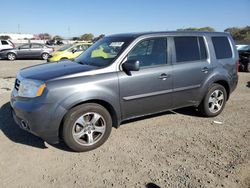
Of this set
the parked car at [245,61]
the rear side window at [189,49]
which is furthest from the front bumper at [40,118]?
the parked car at [245,61]

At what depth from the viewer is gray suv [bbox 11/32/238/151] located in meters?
3.89

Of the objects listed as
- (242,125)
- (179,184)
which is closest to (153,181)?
(179,184)

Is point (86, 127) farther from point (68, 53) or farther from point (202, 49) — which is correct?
point (68, 53)

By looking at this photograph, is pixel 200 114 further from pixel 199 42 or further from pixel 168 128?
pixel 199 42

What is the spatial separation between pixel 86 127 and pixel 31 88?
1.00 m

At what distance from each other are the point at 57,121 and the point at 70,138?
0.34 metres

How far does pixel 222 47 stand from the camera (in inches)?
228

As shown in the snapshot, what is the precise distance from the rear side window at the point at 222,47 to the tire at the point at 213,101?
644 mm

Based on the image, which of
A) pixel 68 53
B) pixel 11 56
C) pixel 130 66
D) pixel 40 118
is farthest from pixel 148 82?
pixel 11 56

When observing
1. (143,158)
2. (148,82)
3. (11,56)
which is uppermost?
(11,56)

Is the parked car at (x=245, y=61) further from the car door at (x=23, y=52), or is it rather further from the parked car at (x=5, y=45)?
the parked car at (x=5, y=45)

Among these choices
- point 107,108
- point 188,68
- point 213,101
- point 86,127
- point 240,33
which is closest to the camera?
point 86,127

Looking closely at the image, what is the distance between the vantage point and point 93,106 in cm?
413

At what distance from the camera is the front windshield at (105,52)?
4523 millimetres
